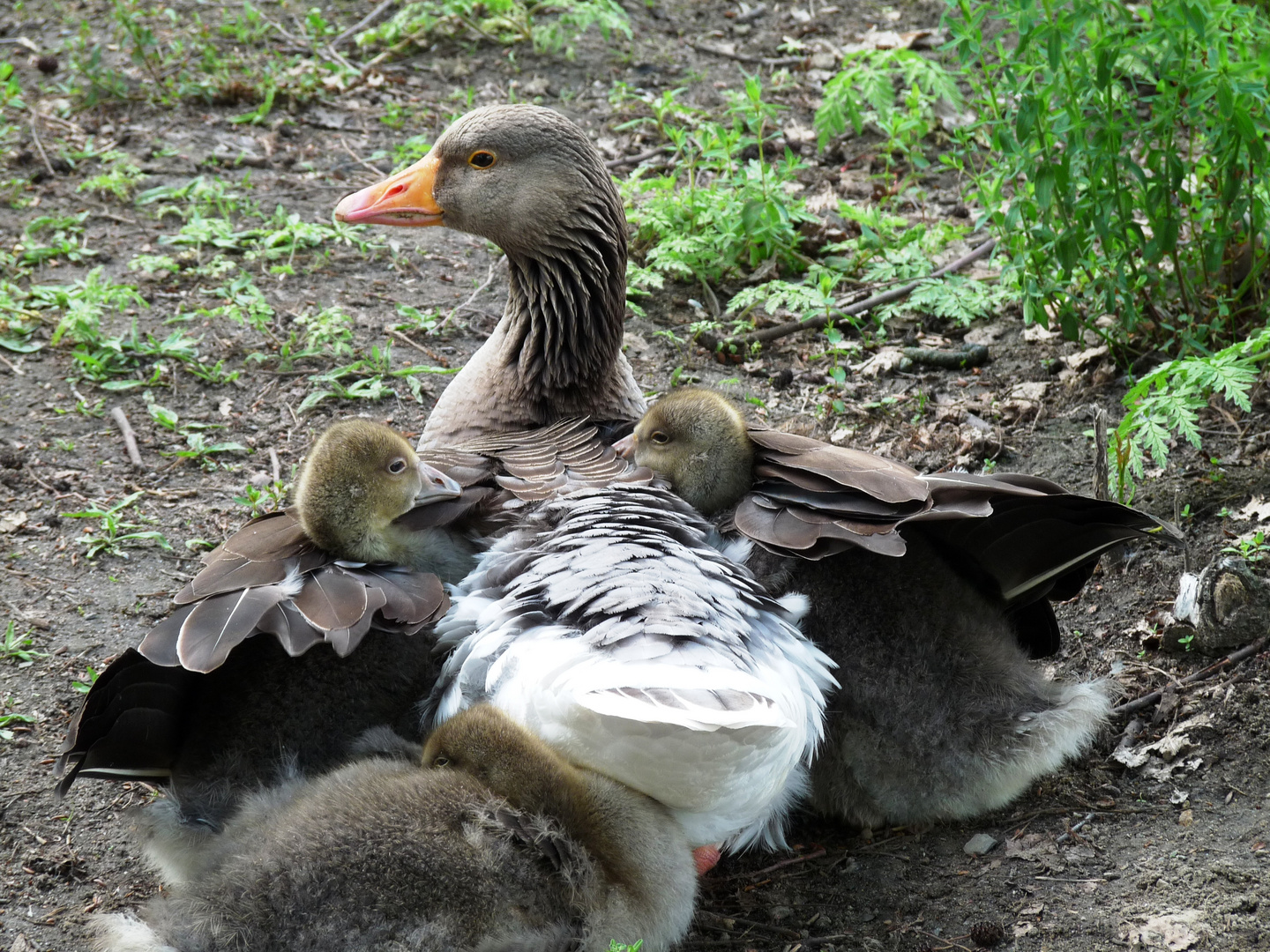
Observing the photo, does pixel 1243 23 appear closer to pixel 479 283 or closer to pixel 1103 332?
pixel 1103 332

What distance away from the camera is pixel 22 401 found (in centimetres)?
579

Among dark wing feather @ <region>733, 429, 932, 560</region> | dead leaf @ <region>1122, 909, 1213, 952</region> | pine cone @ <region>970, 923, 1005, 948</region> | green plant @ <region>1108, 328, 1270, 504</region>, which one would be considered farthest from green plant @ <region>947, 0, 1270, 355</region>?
pine cone @ <region>970, 923, 1005, 948</region>

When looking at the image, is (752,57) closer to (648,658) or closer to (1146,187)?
(1146,187)

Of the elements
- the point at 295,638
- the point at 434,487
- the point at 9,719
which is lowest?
the point at 9,719

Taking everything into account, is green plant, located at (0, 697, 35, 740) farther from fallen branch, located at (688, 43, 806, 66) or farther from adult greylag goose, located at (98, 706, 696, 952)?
fallen branch, located at (688, 43, 806, 66)

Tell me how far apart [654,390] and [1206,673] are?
302cm

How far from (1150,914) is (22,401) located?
5.31 m

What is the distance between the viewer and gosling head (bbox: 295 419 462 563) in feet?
11.6

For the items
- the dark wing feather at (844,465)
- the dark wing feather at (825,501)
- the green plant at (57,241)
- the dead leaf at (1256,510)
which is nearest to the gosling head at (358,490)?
the dark wing feather at (825,501)

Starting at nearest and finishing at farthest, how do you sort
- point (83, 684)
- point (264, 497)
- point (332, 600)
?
point (332, 600)
point (83, 684)
point (264, 497)

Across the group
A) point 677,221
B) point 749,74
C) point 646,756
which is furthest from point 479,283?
point 646,756

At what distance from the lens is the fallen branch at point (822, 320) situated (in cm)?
645

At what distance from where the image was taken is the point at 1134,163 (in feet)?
15.4

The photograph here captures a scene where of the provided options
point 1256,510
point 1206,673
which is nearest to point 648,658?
point 1206,673
